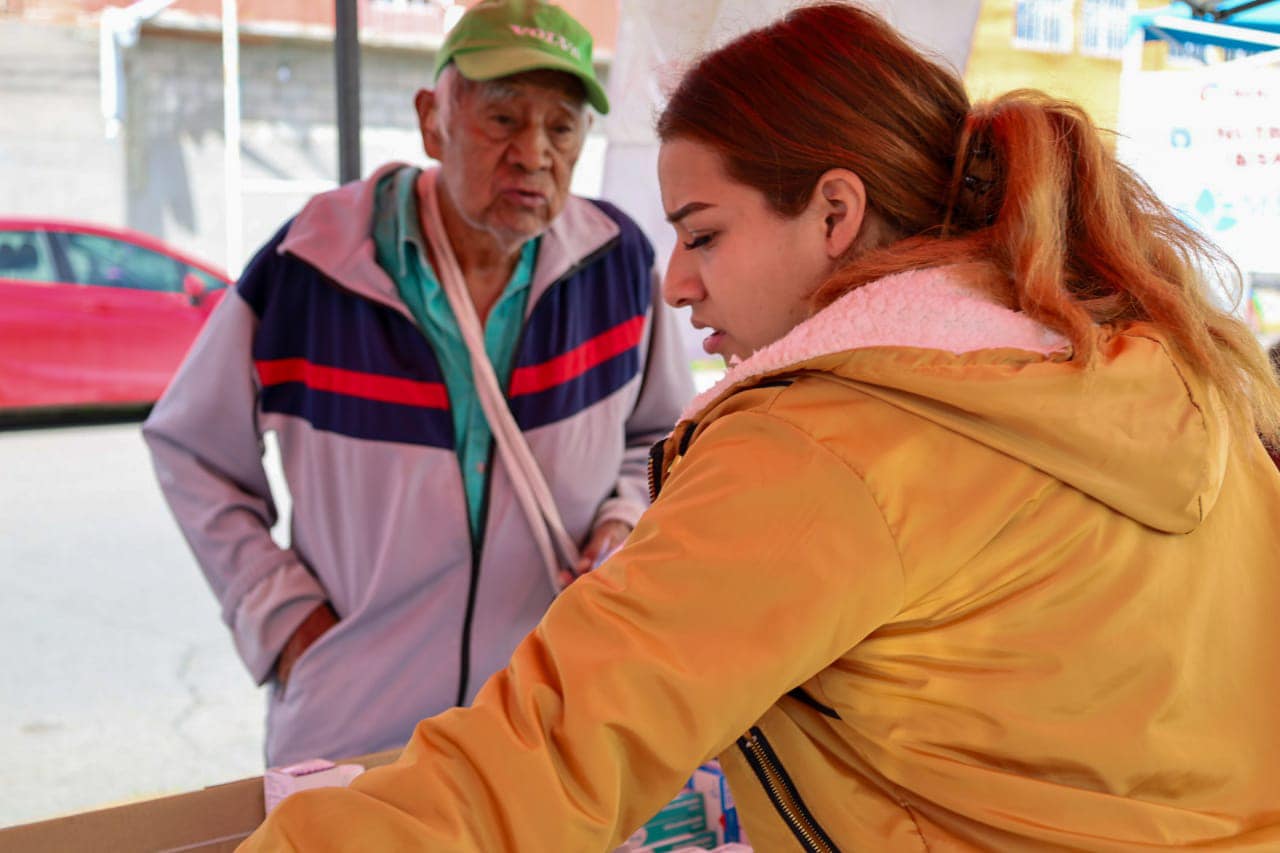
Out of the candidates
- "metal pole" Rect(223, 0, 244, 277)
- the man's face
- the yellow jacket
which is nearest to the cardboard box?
the yellow jacket

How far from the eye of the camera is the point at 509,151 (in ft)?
5.57

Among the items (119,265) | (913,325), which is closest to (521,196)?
(913,325)

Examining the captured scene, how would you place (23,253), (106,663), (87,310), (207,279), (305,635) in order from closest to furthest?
1. (305,635)
2. (106,663)
3. (23,253)
4. (87,310)
5. (207,279)

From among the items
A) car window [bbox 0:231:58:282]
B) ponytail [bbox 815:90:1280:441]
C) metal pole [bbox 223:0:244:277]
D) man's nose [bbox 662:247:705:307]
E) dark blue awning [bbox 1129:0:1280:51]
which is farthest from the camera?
metal pole [bbox 223:0:244:277]

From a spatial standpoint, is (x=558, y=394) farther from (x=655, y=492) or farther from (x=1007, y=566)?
(x=1007, y=566)

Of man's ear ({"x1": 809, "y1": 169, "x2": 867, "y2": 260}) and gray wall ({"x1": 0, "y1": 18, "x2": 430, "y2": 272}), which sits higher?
man's ear ({"x1": 809, "y1": 169, "x2": 867, "y2": 260})

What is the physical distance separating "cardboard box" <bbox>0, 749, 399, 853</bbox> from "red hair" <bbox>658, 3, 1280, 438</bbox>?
0.74 metres

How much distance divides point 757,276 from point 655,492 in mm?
185

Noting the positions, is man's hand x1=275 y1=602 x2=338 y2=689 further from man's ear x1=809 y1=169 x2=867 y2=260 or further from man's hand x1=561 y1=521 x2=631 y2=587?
man's ear x1=809 y1=169 x2=867 y2=260

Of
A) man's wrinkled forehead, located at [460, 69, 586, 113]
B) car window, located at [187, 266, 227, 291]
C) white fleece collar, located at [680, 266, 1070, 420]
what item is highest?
man's wrinkled forehead, located at [460, 69, 586, 113]

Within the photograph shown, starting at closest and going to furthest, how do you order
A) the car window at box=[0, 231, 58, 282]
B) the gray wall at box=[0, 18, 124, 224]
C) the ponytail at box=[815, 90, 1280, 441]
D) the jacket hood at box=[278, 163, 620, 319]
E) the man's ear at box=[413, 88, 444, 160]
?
the ponytail at box=[815, 90, 1280, 441] < the jacket hood at box=[278, 163, 620, 319] < the man's ear at box=[413, 88, 444, 160] < the car window at box=[0, 231, 58, 282] < the gray wall at box=[0, 18, 124, 224]

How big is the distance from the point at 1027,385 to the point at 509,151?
1.13 metres

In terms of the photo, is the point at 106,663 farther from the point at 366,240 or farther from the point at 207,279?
the point at 207,279

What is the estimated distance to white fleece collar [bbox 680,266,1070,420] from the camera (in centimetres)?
75
